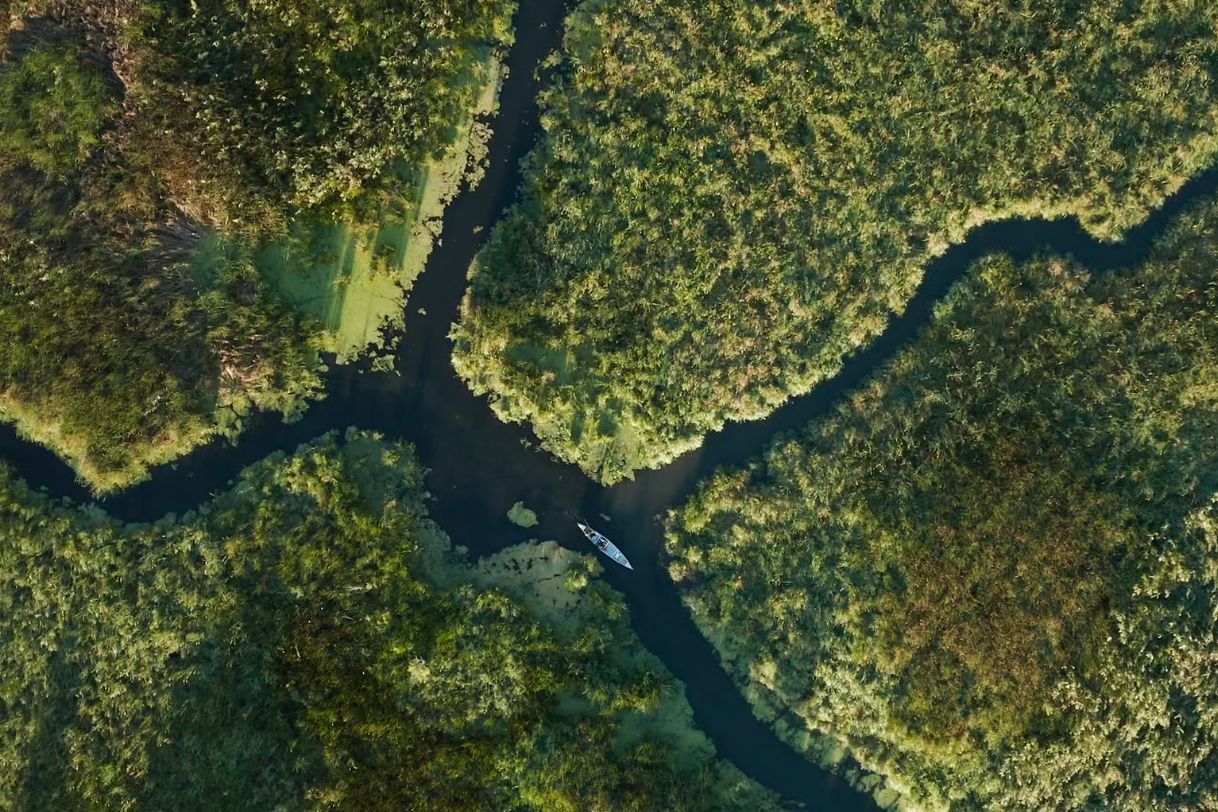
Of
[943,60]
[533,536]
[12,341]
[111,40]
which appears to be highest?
[943,60]

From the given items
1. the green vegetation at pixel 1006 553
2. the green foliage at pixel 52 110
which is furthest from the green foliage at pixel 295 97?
the green vegetation at pixel 1006 553

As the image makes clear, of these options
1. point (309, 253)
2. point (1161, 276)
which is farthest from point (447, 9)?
point (1161, 276)

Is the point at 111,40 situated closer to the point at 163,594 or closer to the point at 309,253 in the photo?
the point at 309,253

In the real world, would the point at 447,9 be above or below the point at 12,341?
above

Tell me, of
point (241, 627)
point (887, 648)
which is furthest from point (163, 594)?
point (887, 648)

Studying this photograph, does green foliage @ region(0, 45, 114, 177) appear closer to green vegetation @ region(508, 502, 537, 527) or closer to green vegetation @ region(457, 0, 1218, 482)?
green vegetation @ region(457, 0, 1218, 482)

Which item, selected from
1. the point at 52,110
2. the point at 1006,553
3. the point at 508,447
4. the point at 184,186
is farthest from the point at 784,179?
the point at 52,110

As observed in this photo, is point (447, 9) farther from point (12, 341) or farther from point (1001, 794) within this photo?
point (1001, 794)
